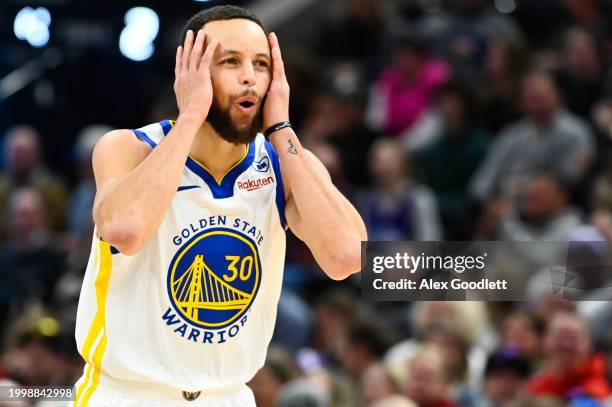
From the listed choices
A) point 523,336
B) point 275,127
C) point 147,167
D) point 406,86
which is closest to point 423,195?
point 406,86

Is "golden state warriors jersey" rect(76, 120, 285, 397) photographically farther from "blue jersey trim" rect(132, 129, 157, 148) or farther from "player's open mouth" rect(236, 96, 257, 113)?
"player's open mouth" rect(236, 96, 257, 113)

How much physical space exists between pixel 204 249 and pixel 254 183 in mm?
376

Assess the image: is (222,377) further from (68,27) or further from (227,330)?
(68,27)

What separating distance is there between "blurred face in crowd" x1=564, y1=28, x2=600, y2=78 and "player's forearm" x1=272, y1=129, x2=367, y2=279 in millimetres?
7228

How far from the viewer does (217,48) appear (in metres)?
4.83

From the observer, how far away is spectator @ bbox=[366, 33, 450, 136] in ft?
40.5

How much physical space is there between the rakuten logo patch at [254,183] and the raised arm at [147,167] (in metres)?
0.36

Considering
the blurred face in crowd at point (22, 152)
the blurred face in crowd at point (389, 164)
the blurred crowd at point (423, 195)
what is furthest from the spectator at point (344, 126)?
the blurred face in crowd at point (22, 152)

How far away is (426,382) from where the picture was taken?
8180 millimetres

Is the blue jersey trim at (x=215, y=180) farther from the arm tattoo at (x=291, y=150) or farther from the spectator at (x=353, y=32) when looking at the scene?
the spectator at (x=353, y=32)

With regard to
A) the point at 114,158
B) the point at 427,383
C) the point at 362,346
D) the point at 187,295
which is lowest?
the point at 187,295

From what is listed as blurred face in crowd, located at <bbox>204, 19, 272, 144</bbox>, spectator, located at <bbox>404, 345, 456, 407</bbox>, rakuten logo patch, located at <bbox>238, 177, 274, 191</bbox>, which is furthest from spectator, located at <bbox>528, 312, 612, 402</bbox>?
blurred face in crowd, located at <bbox>204, 19, 272, 144</bbox>

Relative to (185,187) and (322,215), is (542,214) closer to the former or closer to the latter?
(322,215)

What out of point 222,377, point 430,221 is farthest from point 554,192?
point 222,377
